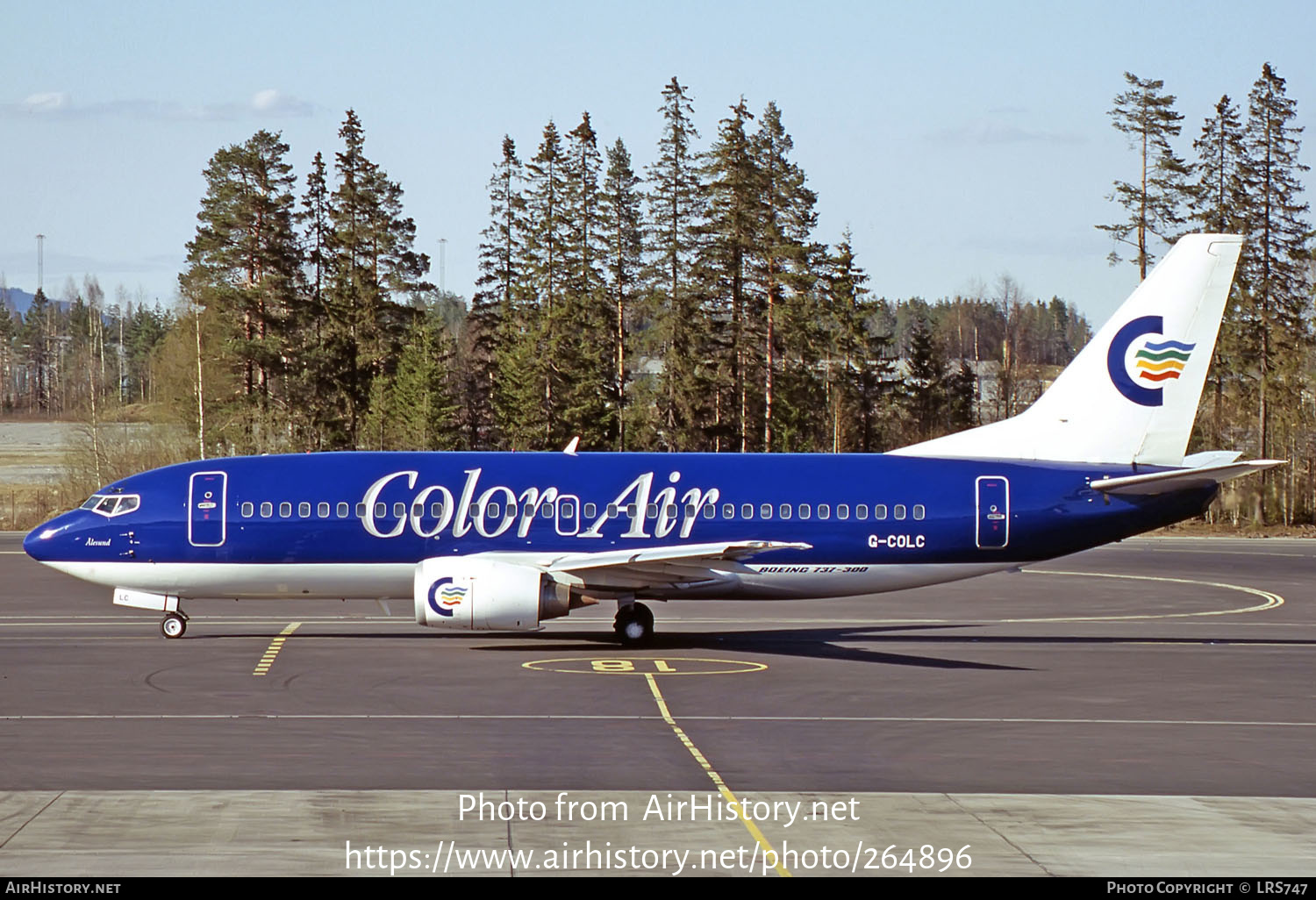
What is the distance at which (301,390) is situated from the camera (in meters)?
100

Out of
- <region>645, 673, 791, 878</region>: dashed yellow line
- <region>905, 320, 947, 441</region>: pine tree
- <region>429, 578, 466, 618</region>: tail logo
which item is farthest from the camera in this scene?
<region>905, 320, 947, 441</region>: pine tree

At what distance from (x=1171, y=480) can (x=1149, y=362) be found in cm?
331

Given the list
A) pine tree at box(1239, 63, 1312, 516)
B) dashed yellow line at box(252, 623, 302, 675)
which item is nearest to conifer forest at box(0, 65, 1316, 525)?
pine tree at box(1239, 63, 1312, 516)

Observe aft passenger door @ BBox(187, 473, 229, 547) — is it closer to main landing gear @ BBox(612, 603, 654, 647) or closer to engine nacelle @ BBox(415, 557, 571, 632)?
engine nacelle @ BBox(415, 557, 571, 632)

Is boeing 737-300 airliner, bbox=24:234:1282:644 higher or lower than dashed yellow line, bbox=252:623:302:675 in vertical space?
higher

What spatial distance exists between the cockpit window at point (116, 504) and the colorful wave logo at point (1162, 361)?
23995 millimetres

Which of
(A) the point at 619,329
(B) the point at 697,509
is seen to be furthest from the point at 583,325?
(B) the point at 697,509

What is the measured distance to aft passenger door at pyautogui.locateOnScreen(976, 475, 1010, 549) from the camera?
117 ft

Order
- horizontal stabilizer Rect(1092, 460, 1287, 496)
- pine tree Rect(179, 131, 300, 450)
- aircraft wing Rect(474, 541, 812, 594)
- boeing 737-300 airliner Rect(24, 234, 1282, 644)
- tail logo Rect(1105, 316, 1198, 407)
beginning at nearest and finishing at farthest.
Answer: aircraft wing Rect(474, 541, 812, 594), horizontal stabilizer Rect(1092, 460, 1287, 496), boeing 737-300 airliner Rect(24, 234, 1282, 644), tail logo Rect(1105, 316, 1198, 407), pine tree Rect(179, 131, 300, 450)

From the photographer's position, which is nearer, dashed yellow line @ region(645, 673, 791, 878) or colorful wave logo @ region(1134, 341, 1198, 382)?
dashed yellow line @ region(645, 673, 791, 878)

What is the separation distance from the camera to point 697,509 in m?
35.2

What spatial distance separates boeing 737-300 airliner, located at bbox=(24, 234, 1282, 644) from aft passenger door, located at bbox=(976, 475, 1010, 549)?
5 centimetres

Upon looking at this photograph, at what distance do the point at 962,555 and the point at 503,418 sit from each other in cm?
7140

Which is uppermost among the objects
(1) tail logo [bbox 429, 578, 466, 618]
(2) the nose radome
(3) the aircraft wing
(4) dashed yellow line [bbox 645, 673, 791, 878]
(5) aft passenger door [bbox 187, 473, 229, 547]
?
(5) aft passenger door [bbox 187, 473, 229, 547]
